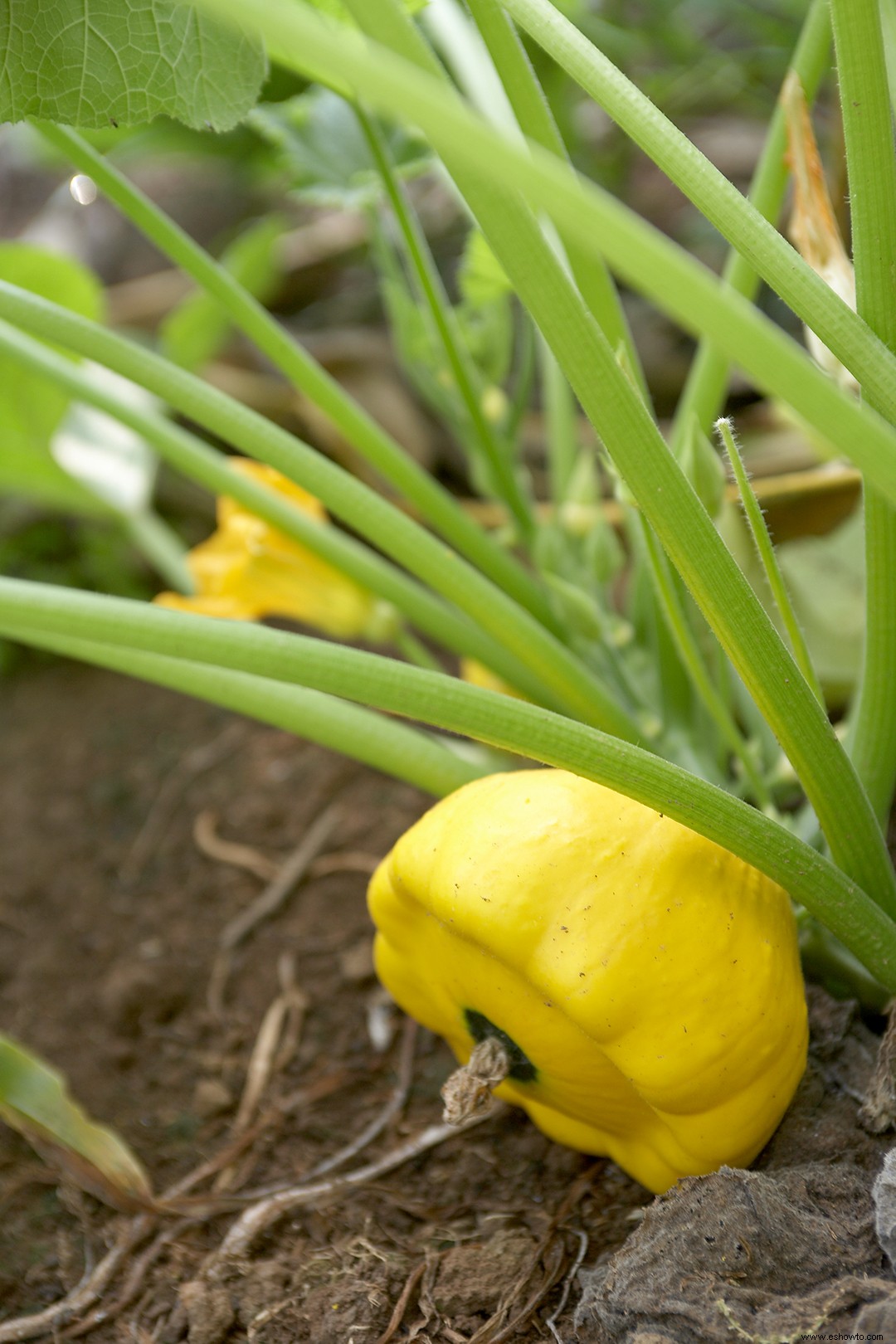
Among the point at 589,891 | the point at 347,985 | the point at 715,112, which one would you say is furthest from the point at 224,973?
the point at 715,112

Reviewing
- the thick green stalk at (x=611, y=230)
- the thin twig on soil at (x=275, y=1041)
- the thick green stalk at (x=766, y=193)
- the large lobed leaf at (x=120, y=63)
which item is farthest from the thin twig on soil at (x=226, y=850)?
the thick green stalk at (x=611, y=230)

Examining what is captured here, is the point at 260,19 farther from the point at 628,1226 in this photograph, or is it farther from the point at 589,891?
the point at 628,1226

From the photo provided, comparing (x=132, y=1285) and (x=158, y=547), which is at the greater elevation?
(x=158, y=547)

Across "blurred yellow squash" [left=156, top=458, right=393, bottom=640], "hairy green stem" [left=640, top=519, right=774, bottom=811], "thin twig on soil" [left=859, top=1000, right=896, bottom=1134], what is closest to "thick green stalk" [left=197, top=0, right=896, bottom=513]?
"hairy green stem" [left=640, top=519, right=774, bottom=811]

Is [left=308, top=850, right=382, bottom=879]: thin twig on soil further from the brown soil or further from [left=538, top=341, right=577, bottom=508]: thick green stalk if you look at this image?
[left=538, top=341, right=577, bottom=508]: thick green stalk

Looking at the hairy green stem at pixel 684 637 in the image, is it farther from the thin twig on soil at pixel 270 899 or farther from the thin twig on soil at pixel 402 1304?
the thin twig on soil at pixel 270 899

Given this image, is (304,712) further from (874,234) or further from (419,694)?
(874,234)

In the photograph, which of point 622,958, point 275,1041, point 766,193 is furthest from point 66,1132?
point 766,193
